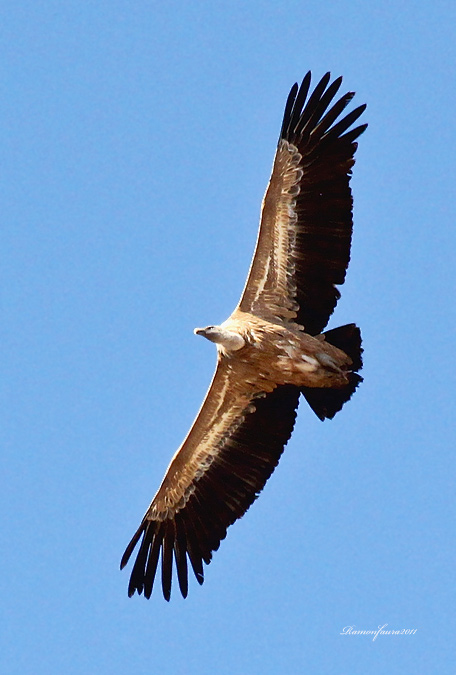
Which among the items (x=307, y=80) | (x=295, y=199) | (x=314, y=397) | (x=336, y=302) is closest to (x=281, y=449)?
(x=314, y=397)

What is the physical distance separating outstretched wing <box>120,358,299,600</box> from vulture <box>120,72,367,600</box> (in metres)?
0.01

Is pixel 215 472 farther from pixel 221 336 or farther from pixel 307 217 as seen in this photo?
pixel 307 217

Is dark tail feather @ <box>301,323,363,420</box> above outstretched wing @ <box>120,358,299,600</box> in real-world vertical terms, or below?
above

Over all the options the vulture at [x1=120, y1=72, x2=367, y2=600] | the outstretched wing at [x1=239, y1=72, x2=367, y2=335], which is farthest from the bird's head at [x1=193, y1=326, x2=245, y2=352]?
the outstretched wing at [x1=239, y1=72, x2=367, y2=335]

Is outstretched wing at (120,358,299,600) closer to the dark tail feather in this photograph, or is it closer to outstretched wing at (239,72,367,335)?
the dark tail feather

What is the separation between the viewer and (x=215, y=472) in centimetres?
1656

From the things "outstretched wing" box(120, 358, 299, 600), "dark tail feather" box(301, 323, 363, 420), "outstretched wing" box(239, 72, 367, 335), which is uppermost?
"outstretched wing" box(239, 72, 367, 335)

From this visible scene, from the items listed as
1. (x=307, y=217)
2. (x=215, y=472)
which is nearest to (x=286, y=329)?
(x=307, y=217)

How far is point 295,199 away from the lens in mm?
15602

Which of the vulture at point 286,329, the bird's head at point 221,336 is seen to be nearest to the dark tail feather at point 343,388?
the vulture at point 286,329

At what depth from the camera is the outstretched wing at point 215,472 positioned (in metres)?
16.3

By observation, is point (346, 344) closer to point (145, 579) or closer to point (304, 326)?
point (304, 326)

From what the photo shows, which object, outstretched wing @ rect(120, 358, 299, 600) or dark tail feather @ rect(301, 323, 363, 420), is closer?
dark tail feather @ rect(301, 323, 363, 420)

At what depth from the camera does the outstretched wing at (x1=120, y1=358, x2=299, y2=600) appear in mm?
16297
